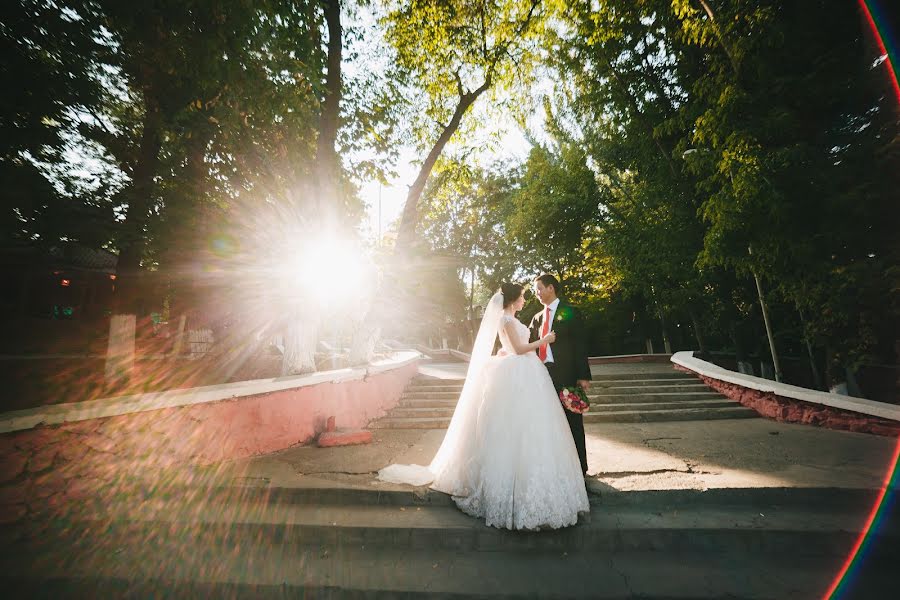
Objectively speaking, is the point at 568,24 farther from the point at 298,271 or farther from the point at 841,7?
the point at 298,271

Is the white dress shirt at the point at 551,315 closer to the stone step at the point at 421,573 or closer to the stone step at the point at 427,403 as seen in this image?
the stone step at the point at 421,573

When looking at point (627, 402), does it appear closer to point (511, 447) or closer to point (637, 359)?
point (511, 447)

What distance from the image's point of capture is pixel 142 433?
3643mm

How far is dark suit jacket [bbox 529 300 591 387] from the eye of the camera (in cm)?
368

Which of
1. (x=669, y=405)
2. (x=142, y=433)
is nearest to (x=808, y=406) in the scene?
(x=669, y=405)

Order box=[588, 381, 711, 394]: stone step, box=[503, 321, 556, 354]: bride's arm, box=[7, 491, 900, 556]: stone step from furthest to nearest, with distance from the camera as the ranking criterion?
box=[588, 381, 711, 394]: stone step → box=[503, 321, 556, 354]: bride's arm → box=[7, 491, 900, 556]: stone step

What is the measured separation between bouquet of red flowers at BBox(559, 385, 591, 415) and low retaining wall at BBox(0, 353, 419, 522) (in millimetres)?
3594

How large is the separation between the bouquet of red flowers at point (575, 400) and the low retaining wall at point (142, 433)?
3.59 metres

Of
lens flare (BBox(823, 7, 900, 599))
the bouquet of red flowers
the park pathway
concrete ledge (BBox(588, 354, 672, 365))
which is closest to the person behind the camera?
lens flare (BBox(823, 7, 900, 599))

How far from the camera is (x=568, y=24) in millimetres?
9805

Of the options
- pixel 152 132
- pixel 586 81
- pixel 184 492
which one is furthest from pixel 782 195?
pixel 152 132

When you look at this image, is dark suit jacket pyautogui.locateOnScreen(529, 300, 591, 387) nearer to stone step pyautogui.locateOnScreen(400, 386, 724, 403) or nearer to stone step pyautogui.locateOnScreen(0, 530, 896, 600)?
stone step pyautogui.locateOnScreen(0, 530, 896, 600)

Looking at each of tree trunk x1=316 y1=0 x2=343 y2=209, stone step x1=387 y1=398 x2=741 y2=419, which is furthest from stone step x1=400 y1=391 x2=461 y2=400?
tree trunk x1=316 y1=0 x2=343 y2=209

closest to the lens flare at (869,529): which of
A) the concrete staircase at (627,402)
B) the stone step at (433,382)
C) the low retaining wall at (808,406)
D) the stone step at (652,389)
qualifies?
the low retaining wall at (808,406)
